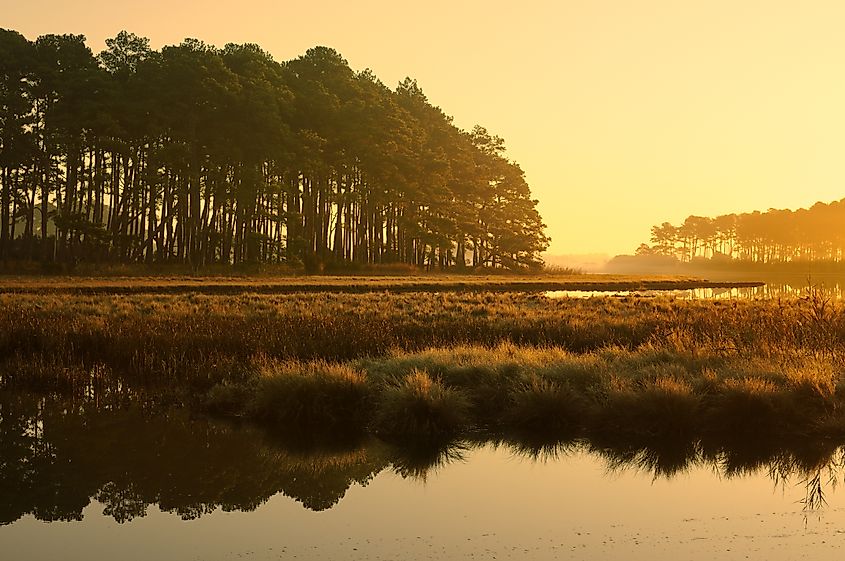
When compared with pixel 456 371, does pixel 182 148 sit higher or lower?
higher

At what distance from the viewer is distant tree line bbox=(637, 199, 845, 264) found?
16238cm

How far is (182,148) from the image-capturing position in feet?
172

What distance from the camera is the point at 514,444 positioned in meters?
10.8

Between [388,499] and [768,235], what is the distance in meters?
169

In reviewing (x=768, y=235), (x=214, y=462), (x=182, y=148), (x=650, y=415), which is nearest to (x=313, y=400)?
(x=214, y=462)

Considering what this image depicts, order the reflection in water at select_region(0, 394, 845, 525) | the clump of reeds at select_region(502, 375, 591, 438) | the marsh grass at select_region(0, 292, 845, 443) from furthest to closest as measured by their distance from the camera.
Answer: the clump of reeds at select_region(502, 375, 591, 438), the marsh grass at select_region(0, 292, 845, 443), the reflection in water at select_region(0, 394, 845, 525)

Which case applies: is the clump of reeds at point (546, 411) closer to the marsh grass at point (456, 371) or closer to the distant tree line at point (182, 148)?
the marsh grass at point (456, 371)

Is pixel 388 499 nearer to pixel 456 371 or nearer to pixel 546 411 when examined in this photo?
pixel 546 411

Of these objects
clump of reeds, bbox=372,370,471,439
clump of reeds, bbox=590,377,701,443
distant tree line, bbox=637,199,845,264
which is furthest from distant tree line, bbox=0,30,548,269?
distant tree line, bbox=637,199,845,264

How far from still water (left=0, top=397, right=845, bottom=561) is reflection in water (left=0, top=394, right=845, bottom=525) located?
3cm

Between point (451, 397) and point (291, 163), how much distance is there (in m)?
48.3

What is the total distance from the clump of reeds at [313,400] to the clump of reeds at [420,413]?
0.55m

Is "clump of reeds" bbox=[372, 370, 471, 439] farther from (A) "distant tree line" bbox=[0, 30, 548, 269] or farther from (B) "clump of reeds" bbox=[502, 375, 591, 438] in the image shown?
(A) "distant tree line" bbox=[0, 30, 548, 269]

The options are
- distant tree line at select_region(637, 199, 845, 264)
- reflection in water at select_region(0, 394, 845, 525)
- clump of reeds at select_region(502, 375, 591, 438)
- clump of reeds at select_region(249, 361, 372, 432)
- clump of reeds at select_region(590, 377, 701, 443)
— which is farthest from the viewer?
distant tree line at select_region(637, 199, 845, 264)
